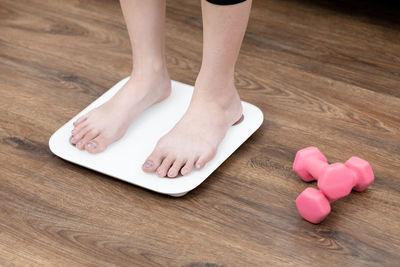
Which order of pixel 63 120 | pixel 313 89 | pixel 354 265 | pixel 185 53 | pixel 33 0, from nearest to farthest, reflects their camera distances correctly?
1. pixel 354 265
2. pixel 63 120
3. pixel 313 89
4. pixel 185 53
5. pixel 33 0

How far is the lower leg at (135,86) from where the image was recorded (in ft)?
3.52

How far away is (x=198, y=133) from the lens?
1059 mm

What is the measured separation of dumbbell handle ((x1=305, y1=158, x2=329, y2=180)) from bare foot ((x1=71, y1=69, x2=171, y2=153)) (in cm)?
35

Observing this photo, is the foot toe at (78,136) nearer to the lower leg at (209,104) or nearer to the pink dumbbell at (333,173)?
the lower leg at (209,104)

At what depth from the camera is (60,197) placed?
3.29 feet

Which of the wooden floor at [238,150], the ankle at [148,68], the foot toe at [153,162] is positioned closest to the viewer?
the wooden floor at [238,150]

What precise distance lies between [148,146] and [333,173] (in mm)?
358

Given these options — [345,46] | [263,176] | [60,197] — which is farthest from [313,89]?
[60,197]

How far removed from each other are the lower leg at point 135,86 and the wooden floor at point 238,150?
0.24 ft

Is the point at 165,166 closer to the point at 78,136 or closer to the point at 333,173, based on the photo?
the point at 78,136

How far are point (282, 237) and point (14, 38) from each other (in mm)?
944

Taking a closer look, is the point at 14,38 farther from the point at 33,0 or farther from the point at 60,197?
the point at 60,197

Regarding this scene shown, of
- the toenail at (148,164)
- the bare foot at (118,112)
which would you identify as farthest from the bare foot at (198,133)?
the bare foot at (118,112)

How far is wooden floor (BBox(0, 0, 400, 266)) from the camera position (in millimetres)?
913
